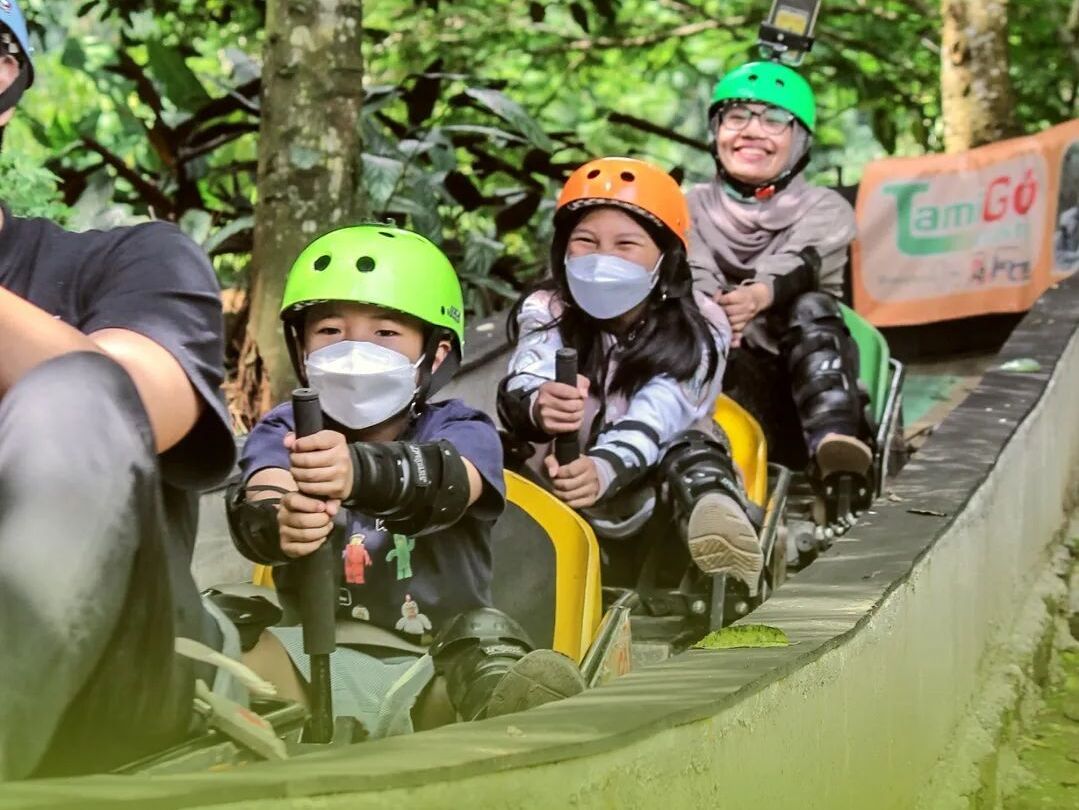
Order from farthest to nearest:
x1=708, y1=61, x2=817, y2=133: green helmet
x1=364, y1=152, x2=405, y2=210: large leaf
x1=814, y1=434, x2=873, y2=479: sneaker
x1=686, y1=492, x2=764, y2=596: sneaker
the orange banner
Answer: the orange banner → x1=364, y1=152, x2=405, y2=210: large leaf → x1=708, y1=61, x2=817, y2=133: green helmet → x1=814, y1=434, x2=873, y2=479: sneaker → x1=686, y1=492, x2=764, y2=596: sneaker

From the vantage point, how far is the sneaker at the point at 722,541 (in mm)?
4008

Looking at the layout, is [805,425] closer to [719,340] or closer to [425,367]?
A: [719,340]

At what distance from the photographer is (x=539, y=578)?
374 centimetres

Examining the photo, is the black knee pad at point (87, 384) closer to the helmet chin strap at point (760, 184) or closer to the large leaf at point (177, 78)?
the helmet chin strap at point (760, 184)

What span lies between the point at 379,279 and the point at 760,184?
313 centimetres

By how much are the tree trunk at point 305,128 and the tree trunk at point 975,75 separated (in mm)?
5225

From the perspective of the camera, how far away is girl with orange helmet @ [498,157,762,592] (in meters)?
4.25

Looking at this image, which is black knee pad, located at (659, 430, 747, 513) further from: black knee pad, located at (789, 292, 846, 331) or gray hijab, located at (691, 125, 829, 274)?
gray hijab, located at (691, 125, 829, 274)

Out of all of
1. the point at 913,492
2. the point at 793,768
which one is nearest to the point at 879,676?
the point at 793,768

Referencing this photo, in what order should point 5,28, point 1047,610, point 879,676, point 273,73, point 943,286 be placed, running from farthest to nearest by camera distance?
point 943,286 → point 273,73 → point 1047,610 → point 879,676 → point 5,28

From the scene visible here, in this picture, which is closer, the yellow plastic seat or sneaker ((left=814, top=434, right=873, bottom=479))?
the yellow plastic seat

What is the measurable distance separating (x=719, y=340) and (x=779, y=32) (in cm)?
223

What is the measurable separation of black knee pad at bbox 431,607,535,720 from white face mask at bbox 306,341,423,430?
391 millimetres

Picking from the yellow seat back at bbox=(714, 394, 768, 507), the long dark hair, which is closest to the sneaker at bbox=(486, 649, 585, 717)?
the long dark hair
